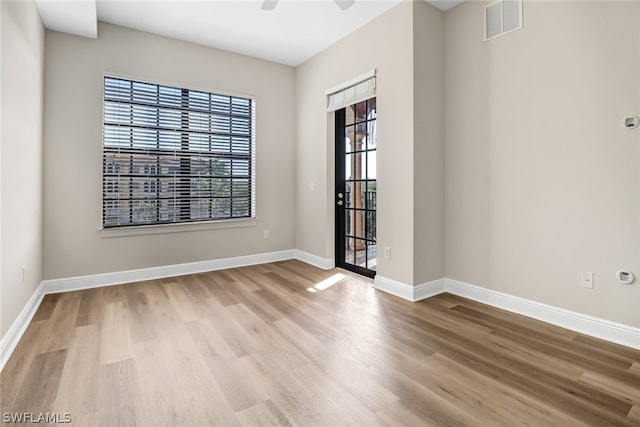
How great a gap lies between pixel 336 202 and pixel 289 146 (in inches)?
48.5

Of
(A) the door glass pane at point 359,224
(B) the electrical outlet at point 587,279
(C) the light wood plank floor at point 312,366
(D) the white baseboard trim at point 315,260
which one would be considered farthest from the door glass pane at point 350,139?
(B) the electrical outlet at point 587,279

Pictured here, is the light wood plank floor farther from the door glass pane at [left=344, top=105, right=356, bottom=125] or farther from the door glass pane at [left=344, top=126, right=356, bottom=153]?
the door glass pane at [left=344, top=105, right=356, bottom=125]

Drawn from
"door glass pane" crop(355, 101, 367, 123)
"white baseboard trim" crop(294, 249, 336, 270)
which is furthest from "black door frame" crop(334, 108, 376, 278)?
"door glass pane" crop(355, 101, 367, 123)

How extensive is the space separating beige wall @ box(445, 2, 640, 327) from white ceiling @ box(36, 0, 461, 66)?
922mm

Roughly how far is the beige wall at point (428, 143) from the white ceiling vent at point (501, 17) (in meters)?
0.48

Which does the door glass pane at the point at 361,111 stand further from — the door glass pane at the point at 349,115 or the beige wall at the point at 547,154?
the beige wall at the point at 547,154

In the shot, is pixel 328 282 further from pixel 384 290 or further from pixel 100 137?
pixel 100 137

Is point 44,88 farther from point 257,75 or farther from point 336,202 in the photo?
point 336,202

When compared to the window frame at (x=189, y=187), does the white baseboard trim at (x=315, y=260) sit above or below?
below

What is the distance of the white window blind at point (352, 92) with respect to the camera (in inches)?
144

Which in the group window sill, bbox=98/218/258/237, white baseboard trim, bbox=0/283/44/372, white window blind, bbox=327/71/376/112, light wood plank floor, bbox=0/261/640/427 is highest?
white window blind, bbox=327/71/376/112

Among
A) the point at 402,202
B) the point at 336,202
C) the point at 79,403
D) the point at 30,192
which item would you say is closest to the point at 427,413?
the point at 79,403

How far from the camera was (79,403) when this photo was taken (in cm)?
167

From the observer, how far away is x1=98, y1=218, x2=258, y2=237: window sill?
147 inches
